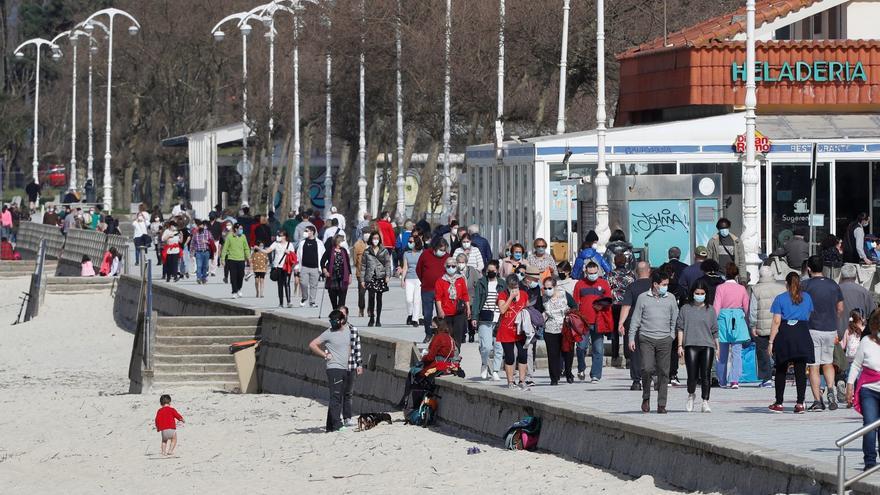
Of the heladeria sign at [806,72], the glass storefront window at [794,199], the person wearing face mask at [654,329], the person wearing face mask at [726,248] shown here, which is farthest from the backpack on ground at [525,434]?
the heladeria sign at [806,72]

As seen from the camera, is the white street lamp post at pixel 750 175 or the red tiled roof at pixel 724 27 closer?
the white street lamp post at pixel 750 175

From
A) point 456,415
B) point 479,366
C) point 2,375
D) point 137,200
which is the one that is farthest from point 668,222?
point 137,200

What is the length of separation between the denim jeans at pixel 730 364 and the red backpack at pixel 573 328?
1.60 m

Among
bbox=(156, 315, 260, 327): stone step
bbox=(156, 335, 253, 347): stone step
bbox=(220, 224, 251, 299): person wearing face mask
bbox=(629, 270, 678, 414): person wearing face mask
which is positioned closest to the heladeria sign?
bbox=(220, 224, 251, 299): person wearing face mask

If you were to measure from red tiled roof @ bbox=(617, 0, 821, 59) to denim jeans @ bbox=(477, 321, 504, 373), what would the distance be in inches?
634

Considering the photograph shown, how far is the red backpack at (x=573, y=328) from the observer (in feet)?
75.9

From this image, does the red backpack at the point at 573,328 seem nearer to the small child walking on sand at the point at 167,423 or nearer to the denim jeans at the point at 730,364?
the denim jeans at the point at 730,364

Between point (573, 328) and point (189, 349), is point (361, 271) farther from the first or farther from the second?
point (573, 328)

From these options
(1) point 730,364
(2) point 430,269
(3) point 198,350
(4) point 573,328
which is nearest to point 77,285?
(3) point 198,350

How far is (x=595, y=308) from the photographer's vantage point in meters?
23.5

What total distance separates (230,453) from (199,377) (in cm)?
891

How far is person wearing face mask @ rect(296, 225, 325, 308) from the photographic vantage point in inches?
1369

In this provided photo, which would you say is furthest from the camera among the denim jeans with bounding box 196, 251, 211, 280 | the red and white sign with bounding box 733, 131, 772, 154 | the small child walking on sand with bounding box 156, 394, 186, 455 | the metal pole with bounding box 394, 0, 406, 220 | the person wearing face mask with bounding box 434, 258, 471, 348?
the metal pole with bounding box 394, 0, 406, 220

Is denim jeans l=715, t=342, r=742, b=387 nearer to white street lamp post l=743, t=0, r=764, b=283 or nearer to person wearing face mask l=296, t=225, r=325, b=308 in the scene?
white street lamp post l=743, t=0, r=764, b=283
